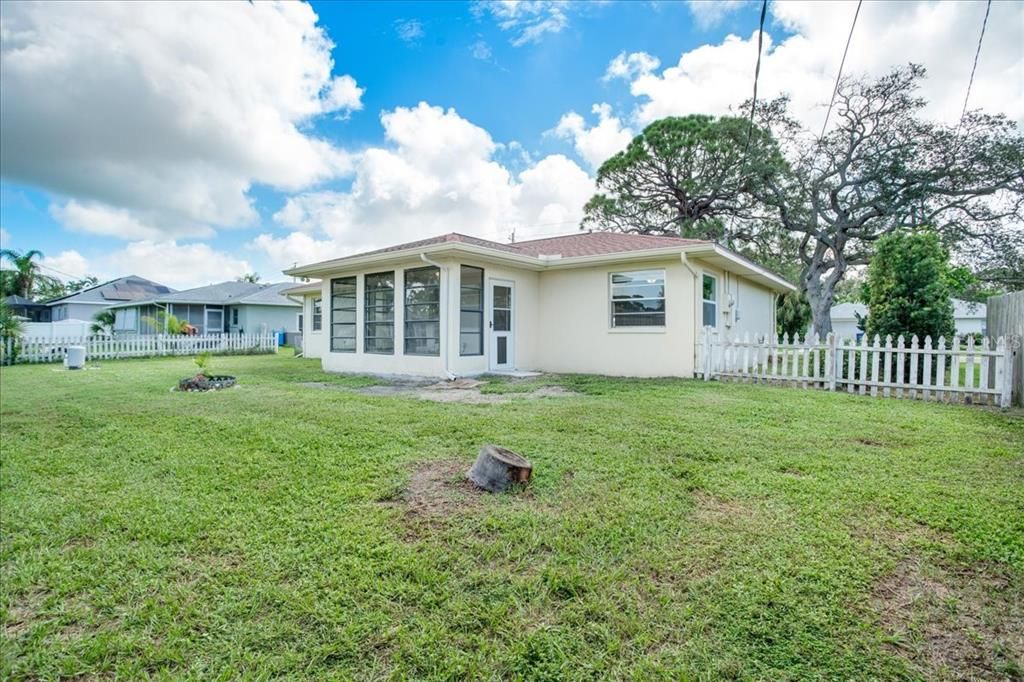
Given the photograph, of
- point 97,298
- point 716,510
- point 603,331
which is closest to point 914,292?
point 603,331

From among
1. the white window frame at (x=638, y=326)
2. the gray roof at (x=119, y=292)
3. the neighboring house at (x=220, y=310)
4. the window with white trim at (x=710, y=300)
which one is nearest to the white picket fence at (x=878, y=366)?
the white window frame at (x=638, y=326)

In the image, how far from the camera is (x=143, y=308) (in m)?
24.8

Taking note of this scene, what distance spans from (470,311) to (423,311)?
94cm

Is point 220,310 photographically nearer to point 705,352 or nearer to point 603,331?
point 603,331

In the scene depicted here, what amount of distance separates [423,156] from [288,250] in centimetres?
1585

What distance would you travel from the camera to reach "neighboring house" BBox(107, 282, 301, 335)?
23797mm

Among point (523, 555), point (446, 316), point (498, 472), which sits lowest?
point (523, 555)

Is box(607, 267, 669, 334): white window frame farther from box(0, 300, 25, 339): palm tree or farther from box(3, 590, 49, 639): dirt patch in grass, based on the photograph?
box(0, 300, 25, 339): palm tree

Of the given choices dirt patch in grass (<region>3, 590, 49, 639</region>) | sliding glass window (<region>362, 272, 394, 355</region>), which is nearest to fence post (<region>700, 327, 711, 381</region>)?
sliding glass window (<region>362, 272, 394, 355</region>)

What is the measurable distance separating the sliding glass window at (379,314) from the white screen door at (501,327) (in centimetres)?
214

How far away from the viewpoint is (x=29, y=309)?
28.3 metres

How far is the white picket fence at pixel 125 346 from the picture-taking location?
45.3 feet

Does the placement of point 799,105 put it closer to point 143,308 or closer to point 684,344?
point 684,344

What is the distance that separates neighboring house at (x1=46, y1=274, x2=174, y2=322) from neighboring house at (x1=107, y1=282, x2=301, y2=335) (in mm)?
2665
